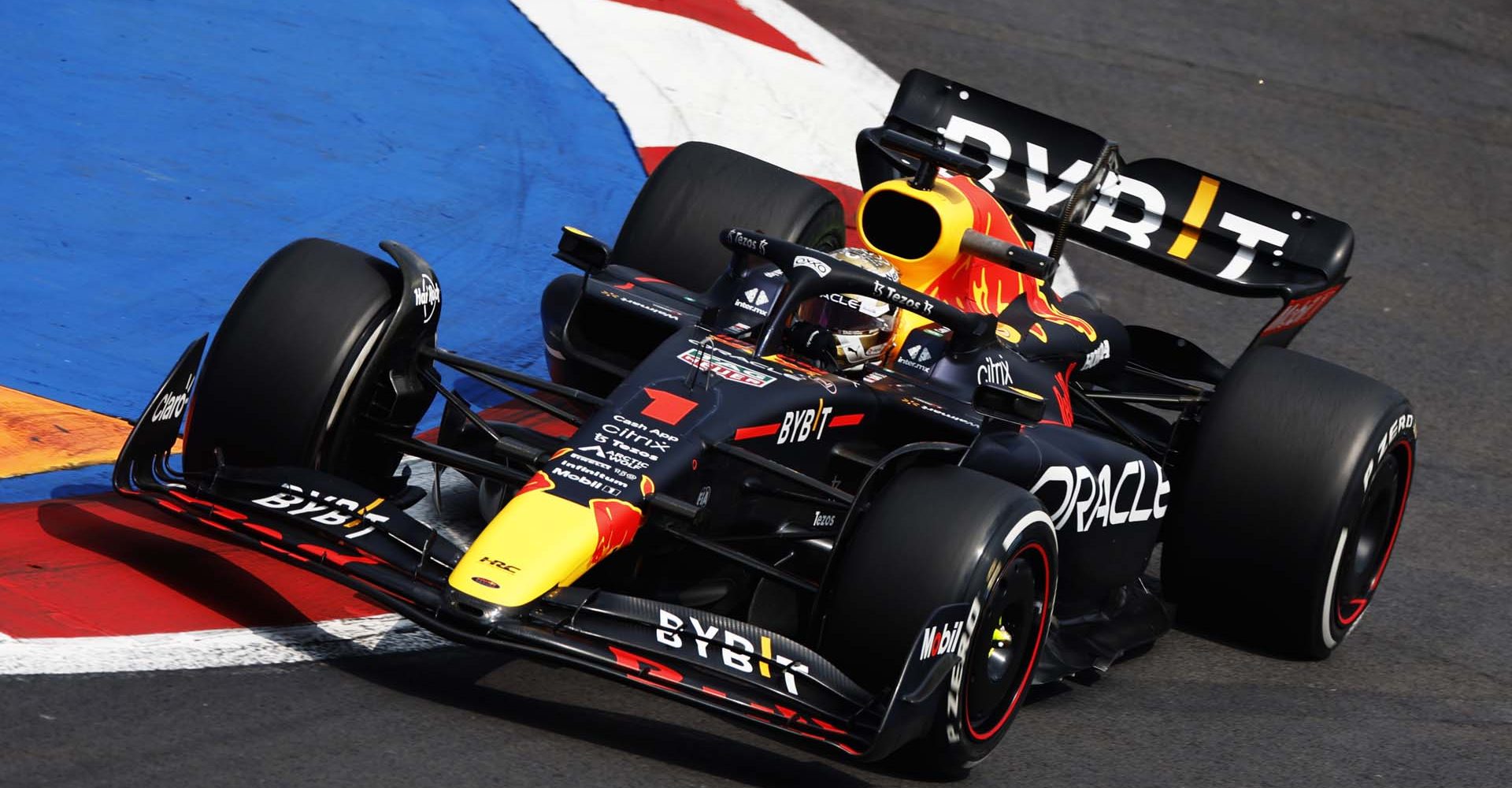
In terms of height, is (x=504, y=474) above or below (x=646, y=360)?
below

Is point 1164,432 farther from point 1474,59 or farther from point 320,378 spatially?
point 1474,59

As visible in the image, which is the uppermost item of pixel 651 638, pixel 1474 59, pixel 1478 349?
pixel 1474 59

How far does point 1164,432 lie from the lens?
7344 millimetres

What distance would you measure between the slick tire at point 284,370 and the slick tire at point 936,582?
1639 millimetres

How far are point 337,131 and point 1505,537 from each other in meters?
6.08

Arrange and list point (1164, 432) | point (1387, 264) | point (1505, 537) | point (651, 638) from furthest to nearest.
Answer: point (1387, 264) < point (1505, 537) < point (1164, 432) < point (651, 638)

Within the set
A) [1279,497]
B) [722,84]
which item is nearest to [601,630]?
[1279,497]

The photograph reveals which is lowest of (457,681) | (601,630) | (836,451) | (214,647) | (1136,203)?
(214,647)

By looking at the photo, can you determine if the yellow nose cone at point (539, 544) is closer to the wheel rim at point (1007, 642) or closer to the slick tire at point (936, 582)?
the slick tire at point (936, 582)

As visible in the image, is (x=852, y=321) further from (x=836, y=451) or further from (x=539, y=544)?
(x=539, y=544)

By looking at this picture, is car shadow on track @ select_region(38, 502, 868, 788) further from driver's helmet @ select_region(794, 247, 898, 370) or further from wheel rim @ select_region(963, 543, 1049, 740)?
driver's helmet @ select_region(794, 247, 898, 370)

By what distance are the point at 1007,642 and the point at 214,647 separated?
225 cm

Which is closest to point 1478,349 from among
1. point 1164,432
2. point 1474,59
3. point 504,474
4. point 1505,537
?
point 1505,537

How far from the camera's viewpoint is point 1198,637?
21.9ft
